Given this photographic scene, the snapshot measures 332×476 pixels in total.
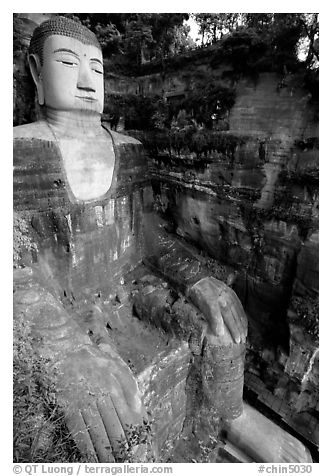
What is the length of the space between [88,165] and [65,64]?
1410mm

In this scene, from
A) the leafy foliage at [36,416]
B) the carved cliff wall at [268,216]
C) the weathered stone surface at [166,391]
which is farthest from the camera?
the carved cliff wall at [268,216]

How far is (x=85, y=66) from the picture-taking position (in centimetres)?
457

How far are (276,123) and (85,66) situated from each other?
329cm

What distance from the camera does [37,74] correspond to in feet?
15.1

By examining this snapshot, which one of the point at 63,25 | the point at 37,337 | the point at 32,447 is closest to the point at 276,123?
the point at 63,25

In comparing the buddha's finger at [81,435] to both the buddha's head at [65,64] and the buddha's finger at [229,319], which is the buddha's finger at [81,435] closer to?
the buddha's finger at [229,319]

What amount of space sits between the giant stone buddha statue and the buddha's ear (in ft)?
0.04

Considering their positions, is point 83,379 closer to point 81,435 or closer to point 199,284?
point 81,435

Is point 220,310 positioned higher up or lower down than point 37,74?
lower down

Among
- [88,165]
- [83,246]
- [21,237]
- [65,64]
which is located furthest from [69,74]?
[83,246]

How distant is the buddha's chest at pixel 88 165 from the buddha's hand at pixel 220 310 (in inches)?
90.3

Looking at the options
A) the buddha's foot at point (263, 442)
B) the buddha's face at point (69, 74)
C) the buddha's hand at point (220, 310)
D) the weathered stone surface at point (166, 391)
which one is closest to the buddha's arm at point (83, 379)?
→ the weathered stone surface at point (166, 391)

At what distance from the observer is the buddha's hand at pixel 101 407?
10.3ft
